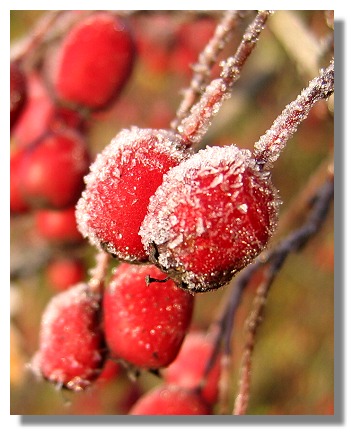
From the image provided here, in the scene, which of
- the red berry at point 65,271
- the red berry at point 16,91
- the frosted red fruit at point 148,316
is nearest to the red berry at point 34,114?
the red berry at point 16,91

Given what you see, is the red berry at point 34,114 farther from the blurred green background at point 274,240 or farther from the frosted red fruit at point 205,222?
the frosted red fruit at point 205,222

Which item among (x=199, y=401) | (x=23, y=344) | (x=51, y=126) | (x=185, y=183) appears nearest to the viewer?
(x=185, y=183)

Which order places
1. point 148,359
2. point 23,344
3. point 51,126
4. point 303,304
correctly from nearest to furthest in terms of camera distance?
1. point 148,359
2. point 51,126
3. point 23,344
4. point 303,304

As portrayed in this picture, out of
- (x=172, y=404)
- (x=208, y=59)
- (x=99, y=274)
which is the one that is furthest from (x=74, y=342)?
(x=208, y=59)

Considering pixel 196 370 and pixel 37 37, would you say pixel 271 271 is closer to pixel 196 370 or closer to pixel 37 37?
pixel 196 370

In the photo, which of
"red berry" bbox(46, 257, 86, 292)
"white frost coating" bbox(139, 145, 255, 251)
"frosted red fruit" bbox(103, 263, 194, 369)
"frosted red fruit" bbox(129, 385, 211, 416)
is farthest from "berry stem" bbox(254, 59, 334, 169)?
"red berry" bbox(46, 257, 86, 292)
